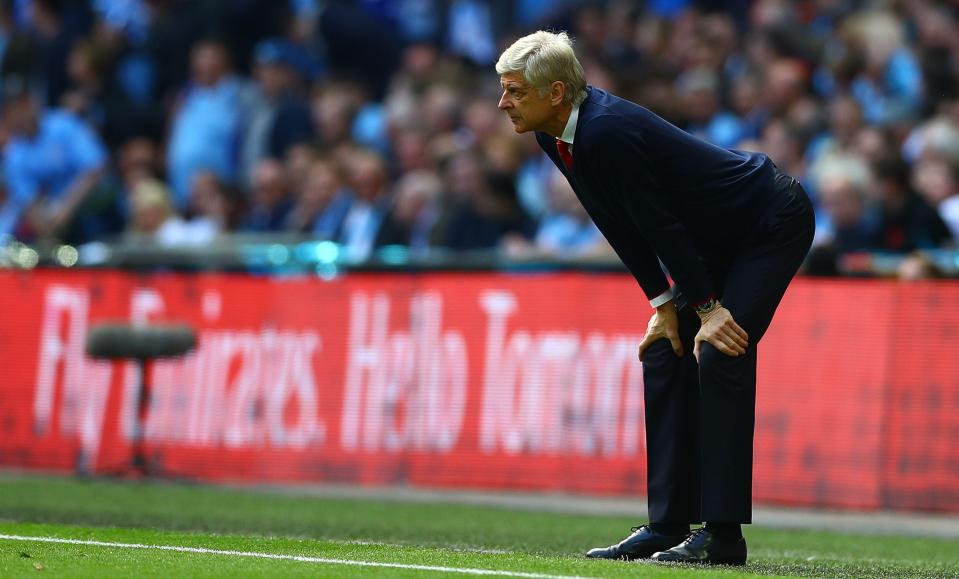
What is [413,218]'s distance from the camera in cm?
1396

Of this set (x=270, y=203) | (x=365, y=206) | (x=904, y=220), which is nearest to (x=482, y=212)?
(x=365, y=206)

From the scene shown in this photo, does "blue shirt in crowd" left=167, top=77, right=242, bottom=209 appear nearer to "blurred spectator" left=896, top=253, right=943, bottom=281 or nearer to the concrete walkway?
the concrete walkway

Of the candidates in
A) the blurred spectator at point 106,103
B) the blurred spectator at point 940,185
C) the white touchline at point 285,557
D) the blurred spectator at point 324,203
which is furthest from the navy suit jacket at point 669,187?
the blurred spectator at point 106,103

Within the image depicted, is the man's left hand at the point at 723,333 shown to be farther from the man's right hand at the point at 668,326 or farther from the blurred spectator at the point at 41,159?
the blurred spectator at the point at 41,159

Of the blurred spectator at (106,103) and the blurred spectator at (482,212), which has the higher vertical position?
the blurred spectator at (106,103)

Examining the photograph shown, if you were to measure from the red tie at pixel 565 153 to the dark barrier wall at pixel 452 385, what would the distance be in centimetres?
472

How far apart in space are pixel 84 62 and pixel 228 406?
729 centimetres

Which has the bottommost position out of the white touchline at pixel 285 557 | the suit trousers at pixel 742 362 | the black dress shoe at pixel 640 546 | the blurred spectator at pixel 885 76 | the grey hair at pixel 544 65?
the white touchline at pixel 285 557

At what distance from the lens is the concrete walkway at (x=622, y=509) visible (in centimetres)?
975

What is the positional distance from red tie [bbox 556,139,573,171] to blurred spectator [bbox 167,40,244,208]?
36.1ft

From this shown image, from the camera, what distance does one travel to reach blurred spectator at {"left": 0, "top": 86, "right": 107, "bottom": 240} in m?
17.6

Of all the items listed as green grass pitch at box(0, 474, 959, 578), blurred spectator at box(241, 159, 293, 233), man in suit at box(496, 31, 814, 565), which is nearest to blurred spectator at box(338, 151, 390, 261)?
blurred spectator at box(241, 159, 293, 233)

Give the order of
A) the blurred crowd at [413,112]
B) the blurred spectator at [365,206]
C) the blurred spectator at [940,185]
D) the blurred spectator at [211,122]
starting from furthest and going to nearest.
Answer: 1. the blurred spectator at [211,122]
2. the blurred spectator at [365,206]
3. the blurred crowd at [413,112]
4. the blurred spectator at [940,185]

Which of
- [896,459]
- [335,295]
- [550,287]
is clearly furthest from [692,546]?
[335,295]
